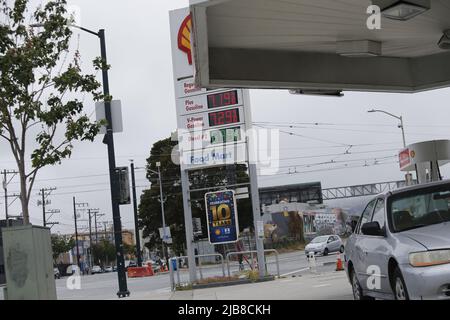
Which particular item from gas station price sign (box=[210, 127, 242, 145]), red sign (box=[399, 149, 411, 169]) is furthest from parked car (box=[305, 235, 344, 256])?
red sign (box=[399, 149, 411, 169])

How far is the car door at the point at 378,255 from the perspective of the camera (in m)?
8.28

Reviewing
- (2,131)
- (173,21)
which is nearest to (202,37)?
(2,131)

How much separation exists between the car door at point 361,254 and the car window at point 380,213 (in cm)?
22

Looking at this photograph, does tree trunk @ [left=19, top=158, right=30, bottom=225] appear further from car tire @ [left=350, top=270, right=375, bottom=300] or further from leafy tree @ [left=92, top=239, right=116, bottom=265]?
leafy tree @ [left=92, top=239, right=116, bottom=265]

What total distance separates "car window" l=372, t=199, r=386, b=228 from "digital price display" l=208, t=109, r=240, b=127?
13.9 meters

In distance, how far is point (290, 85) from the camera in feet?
41.3

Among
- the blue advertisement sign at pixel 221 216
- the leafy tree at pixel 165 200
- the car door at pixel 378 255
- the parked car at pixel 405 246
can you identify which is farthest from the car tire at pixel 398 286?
the leafy tree at pixel 165 200

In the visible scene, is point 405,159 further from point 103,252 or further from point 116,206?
point 103,252

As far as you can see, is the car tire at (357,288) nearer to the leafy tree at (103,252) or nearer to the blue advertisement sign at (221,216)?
the blue advertisement sign at (221,216)

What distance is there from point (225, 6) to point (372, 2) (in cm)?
227

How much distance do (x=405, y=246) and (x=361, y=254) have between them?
1.80 meters

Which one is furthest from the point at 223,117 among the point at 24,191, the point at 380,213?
the point at 380,213

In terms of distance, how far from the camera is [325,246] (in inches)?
1695

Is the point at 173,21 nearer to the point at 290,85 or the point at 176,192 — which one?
the point at 290,85
